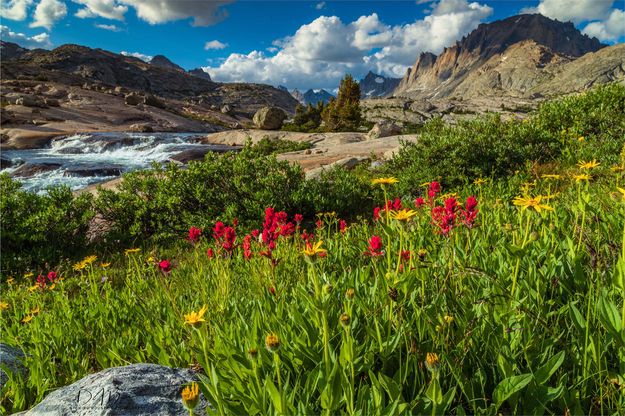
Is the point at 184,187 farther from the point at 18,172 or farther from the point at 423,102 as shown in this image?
the point at 423,102

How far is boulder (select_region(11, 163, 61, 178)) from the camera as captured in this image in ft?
65.3

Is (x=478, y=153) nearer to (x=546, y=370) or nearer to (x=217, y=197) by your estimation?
(x=217, y=197)

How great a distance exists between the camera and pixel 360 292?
7.36 ft

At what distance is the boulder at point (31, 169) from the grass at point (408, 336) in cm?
2106

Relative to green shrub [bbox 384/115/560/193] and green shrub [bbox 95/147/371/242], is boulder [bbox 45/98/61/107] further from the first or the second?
green shrub [bbox 384/115/560/193]

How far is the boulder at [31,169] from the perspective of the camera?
19.9 metres

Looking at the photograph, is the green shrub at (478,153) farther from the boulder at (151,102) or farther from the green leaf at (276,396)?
the boulder at (151,102)

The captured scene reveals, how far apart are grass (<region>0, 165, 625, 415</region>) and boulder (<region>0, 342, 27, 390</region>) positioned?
3.0 inches

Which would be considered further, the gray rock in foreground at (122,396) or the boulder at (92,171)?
the boulder at (92,171)

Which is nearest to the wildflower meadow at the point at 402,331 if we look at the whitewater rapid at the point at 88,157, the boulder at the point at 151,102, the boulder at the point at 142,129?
the whitewater rapid at the point at 88,157

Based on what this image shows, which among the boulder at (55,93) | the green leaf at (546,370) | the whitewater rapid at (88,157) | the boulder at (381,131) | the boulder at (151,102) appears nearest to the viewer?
the green leaf at (546,370)

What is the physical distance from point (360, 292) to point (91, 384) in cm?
142

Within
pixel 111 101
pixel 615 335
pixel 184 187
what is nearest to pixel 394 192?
pixel 184 187

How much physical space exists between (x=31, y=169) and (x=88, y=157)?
19.7 feet
